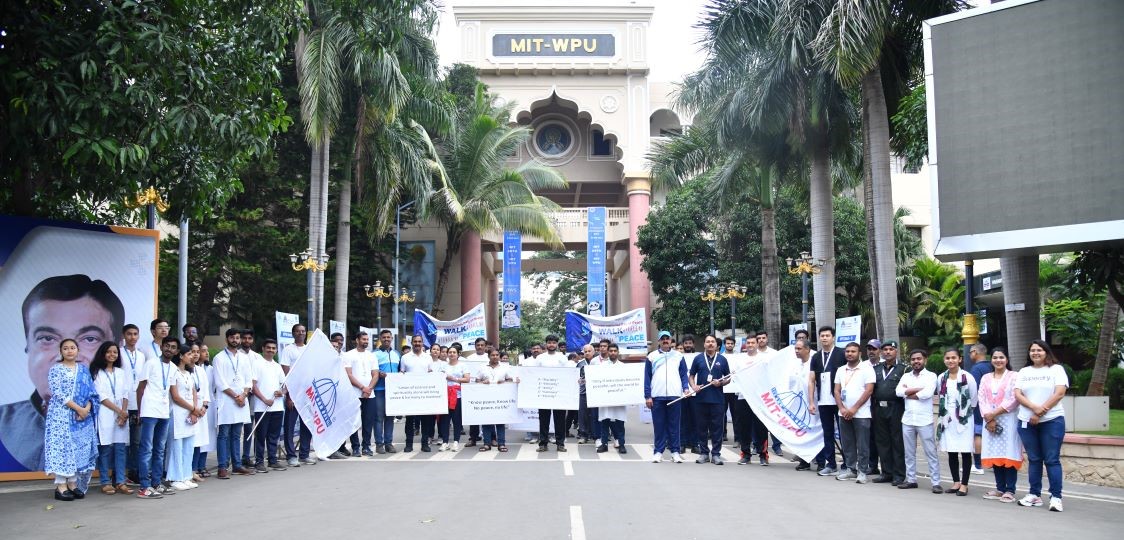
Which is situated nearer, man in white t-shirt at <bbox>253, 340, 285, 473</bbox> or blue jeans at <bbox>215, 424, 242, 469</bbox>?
blue jeans at <bbox>215, 424, 242, 469</bbox>

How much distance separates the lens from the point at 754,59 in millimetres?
21859

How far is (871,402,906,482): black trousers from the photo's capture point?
12016mm

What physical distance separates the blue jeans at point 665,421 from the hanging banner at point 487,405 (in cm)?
266

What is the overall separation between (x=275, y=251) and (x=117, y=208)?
1540 cm

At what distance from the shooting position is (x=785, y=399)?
45.6 feet

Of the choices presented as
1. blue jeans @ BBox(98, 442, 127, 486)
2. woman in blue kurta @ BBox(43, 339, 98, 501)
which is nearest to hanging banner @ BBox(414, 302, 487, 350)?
blue jeans @ BBox(98, 442, 127, 486)

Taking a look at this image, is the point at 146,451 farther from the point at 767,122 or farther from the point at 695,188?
the point at 695,188

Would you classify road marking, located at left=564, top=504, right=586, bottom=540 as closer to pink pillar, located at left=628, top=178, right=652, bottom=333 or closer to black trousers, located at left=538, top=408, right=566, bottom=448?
black trousers, located at left=538, top=408, right=566, bottom=448

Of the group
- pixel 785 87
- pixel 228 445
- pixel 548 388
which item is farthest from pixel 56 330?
pixel 785 87

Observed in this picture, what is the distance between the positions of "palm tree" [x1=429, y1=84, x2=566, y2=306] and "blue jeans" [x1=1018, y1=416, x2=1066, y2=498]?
27.1 metres

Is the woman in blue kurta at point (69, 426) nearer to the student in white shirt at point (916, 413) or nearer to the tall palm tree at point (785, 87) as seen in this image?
the student in white shirt at point (916, 413)

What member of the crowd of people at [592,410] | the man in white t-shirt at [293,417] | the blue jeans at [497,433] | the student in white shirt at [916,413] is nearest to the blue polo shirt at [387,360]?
the crowd of people at [592,410]

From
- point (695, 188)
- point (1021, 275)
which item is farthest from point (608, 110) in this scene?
point (1021, 275)

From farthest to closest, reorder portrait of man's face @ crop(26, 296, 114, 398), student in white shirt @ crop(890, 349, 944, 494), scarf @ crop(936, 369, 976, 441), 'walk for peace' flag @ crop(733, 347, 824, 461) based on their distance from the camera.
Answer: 'walk for peace' flag @ crop(733, 347, 824, 461), portrait of man's face @ crop(26, 296, 114, 398), student in white shirt @ crop(890, 349, 944, 494), scarf @ crop(936, 369, 976, 441)
